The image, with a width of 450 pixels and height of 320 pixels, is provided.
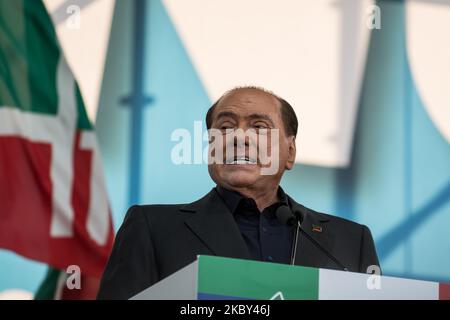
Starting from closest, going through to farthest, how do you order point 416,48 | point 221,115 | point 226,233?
point 226,233
point 221,115
point 416,48

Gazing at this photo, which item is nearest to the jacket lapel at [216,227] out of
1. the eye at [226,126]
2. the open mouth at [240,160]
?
the open mouth at [240,160]

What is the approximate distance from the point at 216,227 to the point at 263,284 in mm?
641

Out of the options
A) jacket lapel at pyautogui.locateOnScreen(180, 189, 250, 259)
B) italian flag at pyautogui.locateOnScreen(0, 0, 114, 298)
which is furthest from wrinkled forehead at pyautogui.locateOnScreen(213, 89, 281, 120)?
italian flag at pyautogui.locateOnScreen(0, 0, 114, 298)

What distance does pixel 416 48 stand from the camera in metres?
4.31

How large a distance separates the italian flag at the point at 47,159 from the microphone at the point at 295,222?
1.65 meters

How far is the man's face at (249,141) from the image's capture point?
103 inches

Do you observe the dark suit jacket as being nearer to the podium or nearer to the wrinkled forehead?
the wrinkled forehead

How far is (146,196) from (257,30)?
0.84m

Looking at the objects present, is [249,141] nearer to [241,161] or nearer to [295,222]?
[241,161]

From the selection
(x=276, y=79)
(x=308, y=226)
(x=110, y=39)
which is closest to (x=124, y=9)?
(x=110, y=39)

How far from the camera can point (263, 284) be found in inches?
Answer: 72.6

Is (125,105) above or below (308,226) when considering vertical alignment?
above
